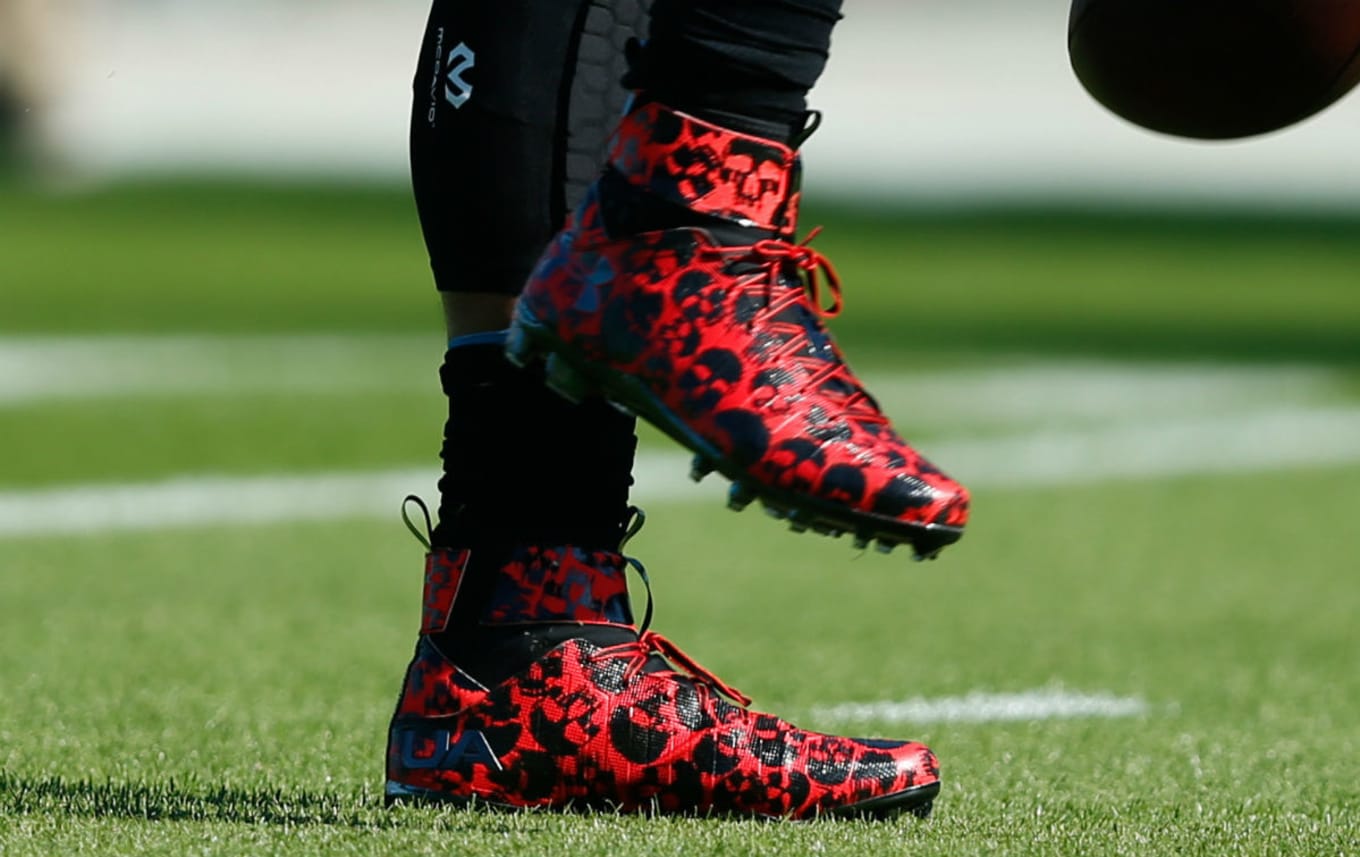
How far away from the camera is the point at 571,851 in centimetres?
187

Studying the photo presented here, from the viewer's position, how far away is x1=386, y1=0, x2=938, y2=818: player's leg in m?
2.08

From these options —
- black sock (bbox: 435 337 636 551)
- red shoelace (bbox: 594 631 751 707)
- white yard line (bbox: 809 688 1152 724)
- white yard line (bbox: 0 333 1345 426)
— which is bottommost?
white yard line (bbox: 0 333 1345 426)

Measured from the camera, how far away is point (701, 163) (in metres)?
1.93

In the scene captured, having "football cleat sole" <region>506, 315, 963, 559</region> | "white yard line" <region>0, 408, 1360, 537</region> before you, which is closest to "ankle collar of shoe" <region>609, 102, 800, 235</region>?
"football cleat sole" <region>506, 315, 963, 559</region>

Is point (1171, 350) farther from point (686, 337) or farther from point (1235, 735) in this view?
point (686, 337)

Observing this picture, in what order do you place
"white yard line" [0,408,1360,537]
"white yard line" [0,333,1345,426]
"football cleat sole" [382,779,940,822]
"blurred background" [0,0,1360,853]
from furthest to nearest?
"white yard line" [0,333,1345,426] → "white yard line" [0,408,1360,537] → "blurred background" [0,0,1360,853] → "football cleat sole" [382,779,940,822]

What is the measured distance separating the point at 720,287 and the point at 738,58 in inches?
7.4

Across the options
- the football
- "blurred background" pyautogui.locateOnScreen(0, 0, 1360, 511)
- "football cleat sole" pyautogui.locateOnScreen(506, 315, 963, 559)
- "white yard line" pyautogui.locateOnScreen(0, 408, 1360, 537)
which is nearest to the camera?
"football cleat sole" pyautogui.locateOnScreen(506, 315, 963, 559)

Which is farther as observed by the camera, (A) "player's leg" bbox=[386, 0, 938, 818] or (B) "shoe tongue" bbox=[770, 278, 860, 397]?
(A) "player's leg" bbox=[386, 0, 938, 818]

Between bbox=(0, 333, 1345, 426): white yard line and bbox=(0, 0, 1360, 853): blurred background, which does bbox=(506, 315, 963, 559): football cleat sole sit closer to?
bbox=(0, 0, 1360, 853): blurred background

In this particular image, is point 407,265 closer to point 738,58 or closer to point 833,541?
point 833,541

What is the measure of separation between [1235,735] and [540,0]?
1192mm

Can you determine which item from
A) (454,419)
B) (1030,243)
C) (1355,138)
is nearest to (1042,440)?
(454,419)

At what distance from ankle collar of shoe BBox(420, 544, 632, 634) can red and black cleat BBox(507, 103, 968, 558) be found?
246mm
